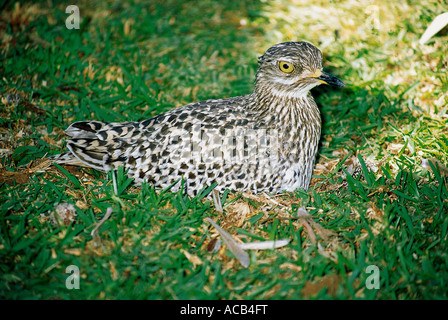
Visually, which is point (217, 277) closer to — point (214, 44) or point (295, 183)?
point (295, 183)

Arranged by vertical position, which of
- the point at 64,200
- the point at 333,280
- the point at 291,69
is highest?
the point at 291,69

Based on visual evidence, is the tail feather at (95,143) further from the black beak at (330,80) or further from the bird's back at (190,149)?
the black beak at (330,80)

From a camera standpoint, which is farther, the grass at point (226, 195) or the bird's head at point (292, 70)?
the bird's head at point (292, 70)

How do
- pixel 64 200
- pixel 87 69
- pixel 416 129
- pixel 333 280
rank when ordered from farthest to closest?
pixel 87 69 → pixel 416 129 → pixel 64 200 → pixel 333 280

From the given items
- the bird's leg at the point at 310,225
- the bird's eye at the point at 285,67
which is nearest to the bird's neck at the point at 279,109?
the bird's eye at the point at 285,67

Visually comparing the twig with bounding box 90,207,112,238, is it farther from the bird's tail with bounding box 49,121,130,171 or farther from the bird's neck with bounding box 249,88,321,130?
the bird's neck with bounding box 249,88,321,130

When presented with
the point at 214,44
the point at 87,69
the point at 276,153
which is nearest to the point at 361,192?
the point at 276,153

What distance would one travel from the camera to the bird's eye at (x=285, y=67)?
3.99 meters

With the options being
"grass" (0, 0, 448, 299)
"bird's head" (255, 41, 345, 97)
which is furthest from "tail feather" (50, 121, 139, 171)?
"bird's head" (255, 41, 345, 97)

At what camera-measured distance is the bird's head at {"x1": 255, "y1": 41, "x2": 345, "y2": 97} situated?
399cm

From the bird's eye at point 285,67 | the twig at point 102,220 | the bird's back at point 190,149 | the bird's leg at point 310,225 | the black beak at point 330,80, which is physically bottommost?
the bird's leg at point 310,225

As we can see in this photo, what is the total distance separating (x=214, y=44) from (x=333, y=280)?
4.25 metres

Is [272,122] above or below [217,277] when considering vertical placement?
above

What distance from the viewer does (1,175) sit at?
421 cm
